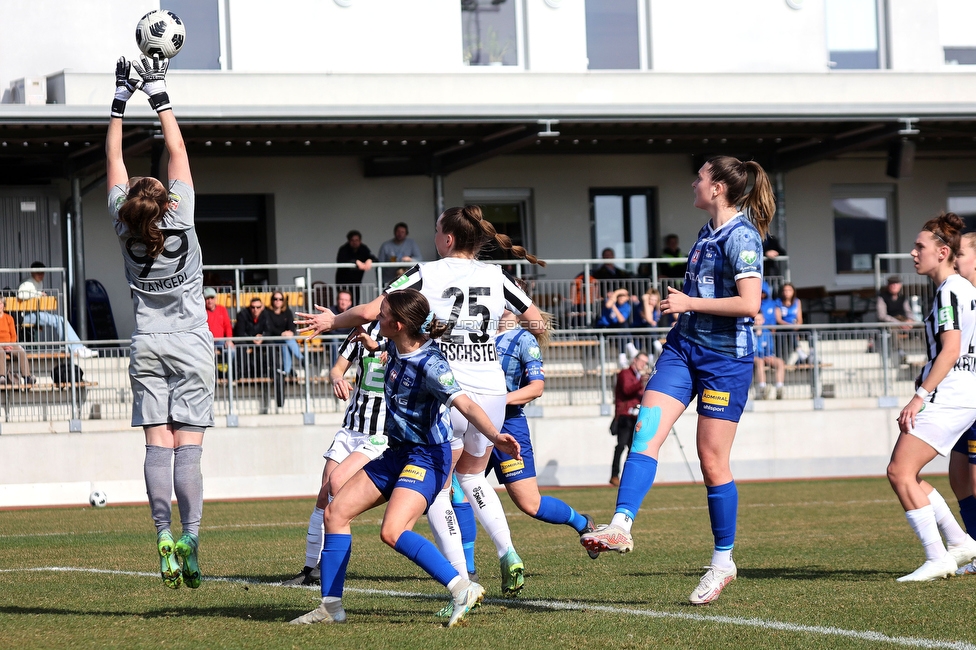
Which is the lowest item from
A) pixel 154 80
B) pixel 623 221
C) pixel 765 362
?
pixel 765 362

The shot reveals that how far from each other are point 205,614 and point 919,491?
13.3 feet

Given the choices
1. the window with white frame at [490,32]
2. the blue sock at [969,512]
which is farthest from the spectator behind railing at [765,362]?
the blue sock at [969,512]

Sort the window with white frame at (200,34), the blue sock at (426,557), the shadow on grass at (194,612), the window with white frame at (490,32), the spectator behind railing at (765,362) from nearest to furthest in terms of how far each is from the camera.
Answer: the blue sock at (426,557), the shadow on grass at (194,612), the spectator behind railing at (765,362), the window with white frame at (200,34), the window with white frame at (490,32)

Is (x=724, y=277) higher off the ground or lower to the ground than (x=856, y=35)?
lower

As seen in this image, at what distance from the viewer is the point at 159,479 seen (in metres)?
6.03

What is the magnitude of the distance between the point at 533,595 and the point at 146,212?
2.82 m

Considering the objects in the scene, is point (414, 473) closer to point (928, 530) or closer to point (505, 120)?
point (928, 530)

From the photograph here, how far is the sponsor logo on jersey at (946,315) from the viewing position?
22.4ft

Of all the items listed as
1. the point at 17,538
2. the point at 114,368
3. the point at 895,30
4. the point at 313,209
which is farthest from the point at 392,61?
the point at 17,538

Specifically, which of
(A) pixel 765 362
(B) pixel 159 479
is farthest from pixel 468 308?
(A) pixel 765 362

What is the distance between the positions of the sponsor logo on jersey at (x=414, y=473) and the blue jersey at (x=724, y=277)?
1512 mm

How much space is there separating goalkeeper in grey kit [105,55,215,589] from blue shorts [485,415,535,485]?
2045mm

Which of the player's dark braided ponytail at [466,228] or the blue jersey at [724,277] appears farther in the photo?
the player's dark braided ponytail at [466,228]

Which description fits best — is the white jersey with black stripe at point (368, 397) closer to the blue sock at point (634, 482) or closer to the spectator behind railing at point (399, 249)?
the blue sock at point (634, 482)
